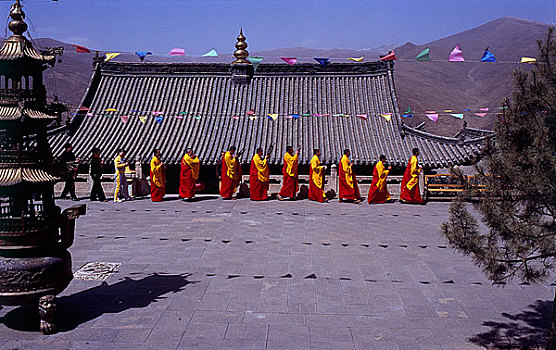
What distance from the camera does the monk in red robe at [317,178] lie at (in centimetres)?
1434

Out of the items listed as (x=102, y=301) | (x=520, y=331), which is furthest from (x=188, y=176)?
(x=520, y=331)

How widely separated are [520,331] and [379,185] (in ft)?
27.2

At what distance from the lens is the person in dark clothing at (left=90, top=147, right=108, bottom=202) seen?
1413 cm

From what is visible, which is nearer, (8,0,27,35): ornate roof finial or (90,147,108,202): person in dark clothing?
(8,0,27,35): ornate roof finial

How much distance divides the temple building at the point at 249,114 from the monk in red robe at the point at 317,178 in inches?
44.9

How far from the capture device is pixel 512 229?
4.71 m

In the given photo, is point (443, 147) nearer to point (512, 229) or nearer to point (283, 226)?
point (283, 226)

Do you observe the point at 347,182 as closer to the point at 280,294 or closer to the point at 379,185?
the point at 379,185

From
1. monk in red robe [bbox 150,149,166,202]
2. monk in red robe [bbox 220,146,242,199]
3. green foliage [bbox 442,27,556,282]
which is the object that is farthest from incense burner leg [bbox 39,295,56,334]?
monk in red robe [bbox 220,146,242,199]

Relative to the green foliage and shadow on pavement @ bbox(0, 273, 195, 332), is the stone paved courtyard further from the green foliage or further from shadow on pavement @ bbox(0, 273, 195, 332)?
the green foliage

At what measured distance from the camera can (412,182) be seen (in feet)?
46.6

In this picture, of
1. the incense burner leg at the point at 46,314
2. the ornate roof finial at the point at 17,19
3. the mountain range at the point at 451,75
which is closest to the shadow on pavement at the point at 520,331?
the incense burner leg at the point at 46,314

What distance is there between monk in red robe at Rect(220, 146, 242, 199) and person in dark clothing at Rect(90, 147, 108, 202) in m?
3.55

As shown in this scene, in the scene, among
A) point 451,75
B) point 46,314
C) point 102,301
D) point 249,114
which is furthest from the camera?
point 451,75
